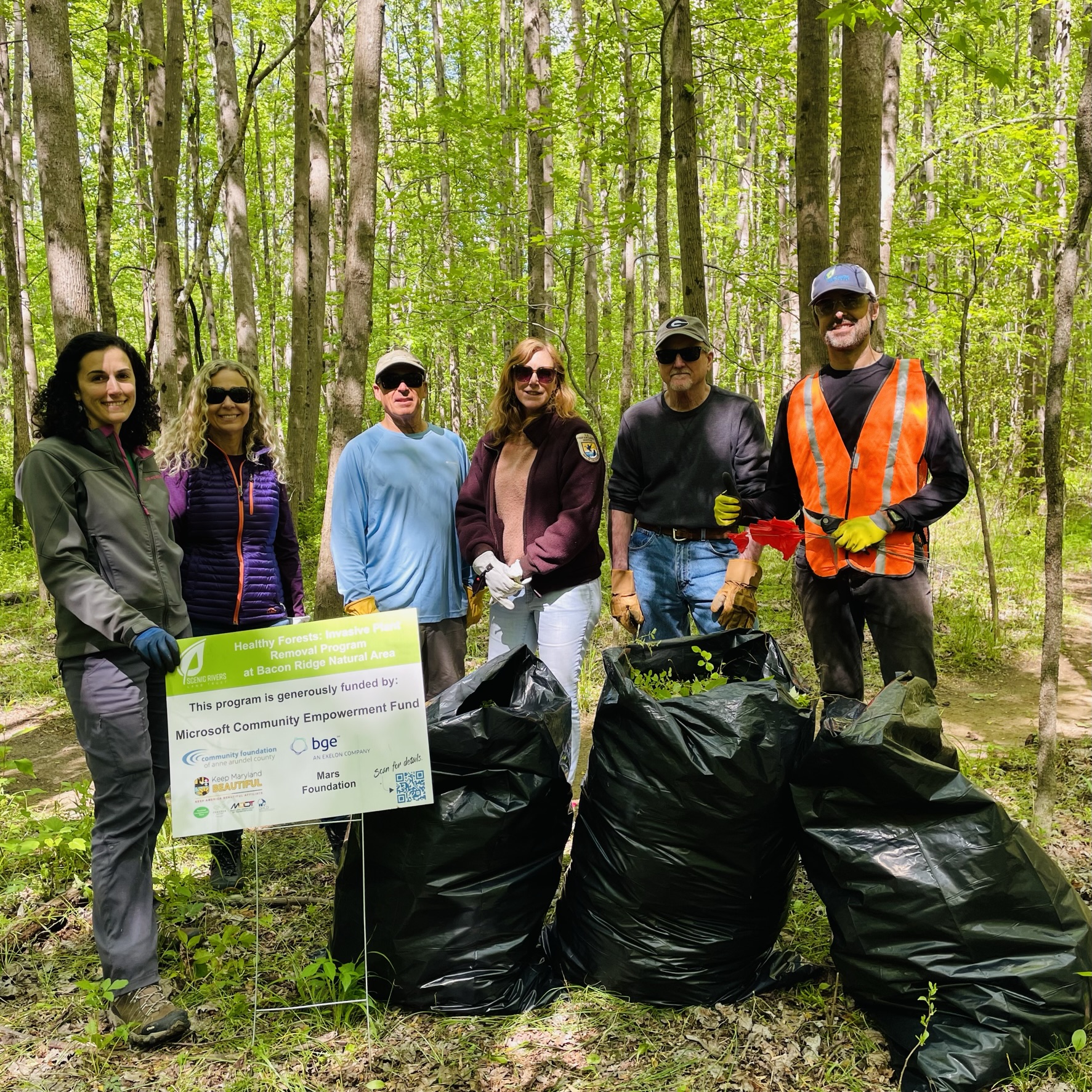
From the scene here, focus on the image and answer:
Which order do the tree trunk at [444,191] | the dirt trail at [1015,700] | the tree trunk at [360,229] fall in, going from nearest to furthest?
the dirt trail at [1015,700], the tree trunk at [360,229], the tree trunk at [444,191]

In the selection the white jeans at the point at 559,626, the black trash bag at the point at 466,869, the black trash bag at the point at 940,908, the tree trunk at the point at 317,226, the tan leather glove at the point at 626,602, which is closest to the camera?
the black trash bag at the point at 940,908

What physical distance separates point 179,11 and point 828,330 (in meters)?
5.96

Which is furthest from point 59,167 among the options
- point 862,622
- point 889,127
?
point 889,127

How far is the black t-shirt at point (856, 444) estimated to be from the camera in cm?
266

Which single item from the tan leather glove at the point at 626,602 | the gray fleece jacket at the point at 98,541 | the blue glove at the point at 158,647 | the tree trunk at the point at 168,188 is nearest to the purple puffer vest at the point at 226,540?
the gray fleece jacket at the point at 98,541

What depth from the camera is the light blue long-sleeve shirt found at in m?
3.09

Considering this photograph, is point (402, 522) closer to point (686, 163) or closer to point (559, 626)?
point (559, 626)

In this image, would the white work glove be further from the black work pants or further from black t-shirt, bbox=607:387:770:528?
the black work pants

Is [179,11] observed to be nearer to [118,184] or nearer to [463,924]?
[463,924]

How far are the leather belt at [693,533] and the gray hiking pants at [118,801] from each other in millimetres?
1880

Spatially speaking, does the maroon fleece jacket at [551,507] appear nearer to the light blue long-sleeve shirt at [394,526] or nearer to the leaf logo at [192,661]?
the light blue long-sleeve shirt at [394,526]

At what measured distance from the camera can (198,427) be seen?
290 centimetres

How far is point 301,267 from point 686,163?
495 cm

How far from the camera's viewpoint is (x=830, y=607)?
2.88 metres
